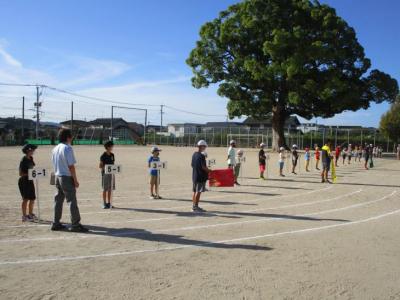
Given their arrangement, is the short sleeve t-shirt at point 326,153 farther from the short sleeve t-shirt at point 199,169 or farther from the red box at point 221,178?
the short sleeve t-shirt at point 199,169

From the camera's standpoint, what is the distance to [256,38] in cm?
4547

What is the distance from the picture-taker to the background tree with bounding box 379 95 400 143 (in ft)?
187

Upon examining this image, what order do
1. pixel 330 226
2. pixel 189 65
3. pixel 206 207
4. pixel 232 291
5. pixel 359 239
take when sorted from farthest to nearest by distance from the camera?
pixel 189 65 < pixel 206 207 < pixel 330 226 < pixel 359 239 < pixel 232 291

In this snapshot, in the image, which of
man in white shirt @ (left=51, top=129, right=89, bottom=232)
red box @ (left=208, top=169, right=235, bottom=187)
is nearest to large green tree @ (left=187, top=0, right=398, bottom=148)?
red box @ (left=208, top=169, right=235, bottom=187)

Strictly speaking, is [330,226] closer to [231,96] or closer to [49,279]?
[49,279]

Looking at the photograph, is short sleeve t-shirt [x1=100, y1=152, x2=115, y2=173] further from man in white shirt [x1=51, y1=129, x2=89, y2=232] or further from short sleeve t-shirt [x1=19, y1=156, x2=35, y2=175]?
man in white shirt [x1=51, y1=129, x2=89, y2=232]

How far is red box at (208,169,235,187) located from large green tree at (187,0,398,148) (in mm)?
27976

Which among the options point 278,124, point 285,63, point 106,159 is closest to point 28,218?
point 106,159

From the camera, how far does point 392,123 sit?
57.2m

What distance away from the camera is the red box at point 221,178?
1448 cm

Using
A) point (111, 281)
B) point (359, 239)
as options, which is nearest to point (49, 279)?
point (111, 281)

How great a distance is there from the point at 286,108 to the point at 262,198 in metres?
35.7

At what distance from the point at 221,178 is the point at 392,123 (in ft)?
163

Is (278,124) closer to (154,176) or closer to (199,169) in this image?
(154,176)
